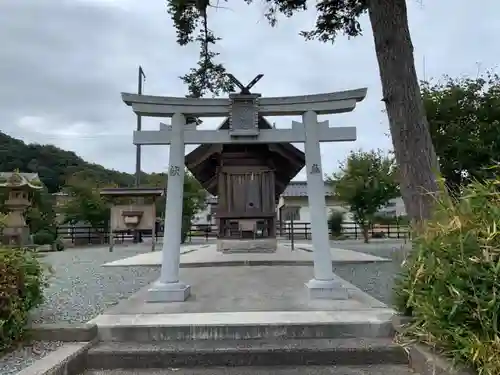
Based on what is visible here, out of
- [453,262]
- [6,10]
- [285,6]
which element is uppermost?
[6,10]

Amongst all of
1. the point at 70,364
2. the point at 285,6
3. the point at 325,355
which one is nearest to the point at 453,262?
the point at 325,355

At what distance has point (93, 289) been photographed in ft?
18.0

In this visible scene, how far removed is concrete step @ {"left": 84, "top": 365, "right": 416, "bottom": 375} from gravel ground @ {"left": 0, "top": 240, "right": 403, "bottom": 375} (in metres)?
0.51

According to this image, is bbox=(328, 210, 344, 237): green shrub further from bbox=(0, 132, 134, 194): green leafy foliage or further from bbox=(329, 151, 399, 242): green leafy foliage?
bbox=(0, 132, 134, 194): green leafy foliage

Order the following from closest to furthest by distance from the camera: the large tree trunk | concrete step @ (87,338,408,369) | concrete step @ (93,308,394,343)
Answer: concrete step @ (87,338,408,369) → concrete step @ (93,308,394,343) → the large tree trunk

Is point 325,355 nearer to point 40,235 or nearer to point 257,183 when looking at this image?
point 257,183

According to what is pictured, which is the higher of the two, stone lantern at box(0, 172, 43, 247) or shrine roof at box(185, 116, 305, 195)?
shrine roof at box(185, 116, 305, 195)

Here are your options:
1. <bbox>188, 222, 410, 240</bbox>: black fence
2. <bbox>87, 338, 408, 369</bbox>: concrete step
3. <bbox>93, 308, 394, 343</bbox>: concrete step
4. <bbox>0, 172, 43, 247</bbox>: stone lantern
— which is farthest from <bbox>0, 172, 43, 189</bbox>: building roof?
<bbox>87, 338, 408, 369</bbox>: concrete step

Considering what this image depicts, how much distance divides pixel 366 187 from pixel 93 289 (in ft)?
42.2

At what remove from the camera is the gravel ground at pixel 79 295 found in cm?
291

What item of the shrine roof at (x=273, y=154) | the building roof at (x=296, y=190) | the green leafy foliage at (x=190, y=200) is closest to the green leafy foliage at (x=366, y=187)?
the shrine roof at (x=273, y=154)

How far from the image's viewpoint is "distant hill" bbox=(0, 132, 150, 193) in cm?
2605

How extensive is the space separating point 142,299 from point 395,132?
339cm

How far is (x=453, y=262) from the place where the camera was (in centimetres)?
227
